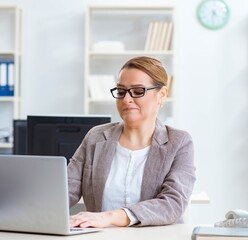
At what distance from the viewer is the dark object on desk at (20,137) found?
371 cm

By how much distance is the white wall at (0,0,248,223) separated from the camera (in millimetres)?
5387

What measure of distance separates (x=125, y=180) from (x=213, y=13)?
10.8 ft

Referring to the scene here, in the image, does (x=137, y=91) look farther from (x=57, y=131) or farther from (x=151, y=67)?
(x=57, y=131)

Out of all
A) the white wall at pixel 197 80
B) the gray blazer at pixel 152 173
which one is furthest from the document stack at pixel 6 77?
the gray blazer at pixel 152 173

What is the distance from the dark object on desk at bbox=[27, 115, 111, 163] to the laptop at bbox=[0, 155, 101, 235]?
1.34 meters

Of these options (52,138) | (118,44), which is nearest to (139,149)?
(52,138)

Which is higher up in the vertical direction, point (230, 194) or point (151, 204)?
point (151, 204)

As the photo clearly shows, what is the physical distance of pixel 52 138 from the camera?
3422 mm

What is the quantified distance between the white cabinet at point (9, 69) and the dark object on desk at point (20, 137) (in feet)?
4.92

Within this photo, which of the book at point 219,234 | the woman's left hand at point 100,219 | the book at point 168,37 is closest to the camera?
the book at point 219,234

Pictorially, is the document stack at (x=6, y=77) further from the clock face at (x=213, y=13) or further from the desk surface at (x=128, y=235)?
the desk surface at (x=128, y=235)

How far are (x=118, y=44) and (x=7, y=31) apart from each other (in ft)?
3.26

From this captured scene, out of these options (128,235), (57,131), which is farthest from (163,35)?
(128,235)

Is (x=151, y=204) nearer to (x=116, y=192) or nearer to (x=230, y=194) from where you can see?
(x=116, y=192)
